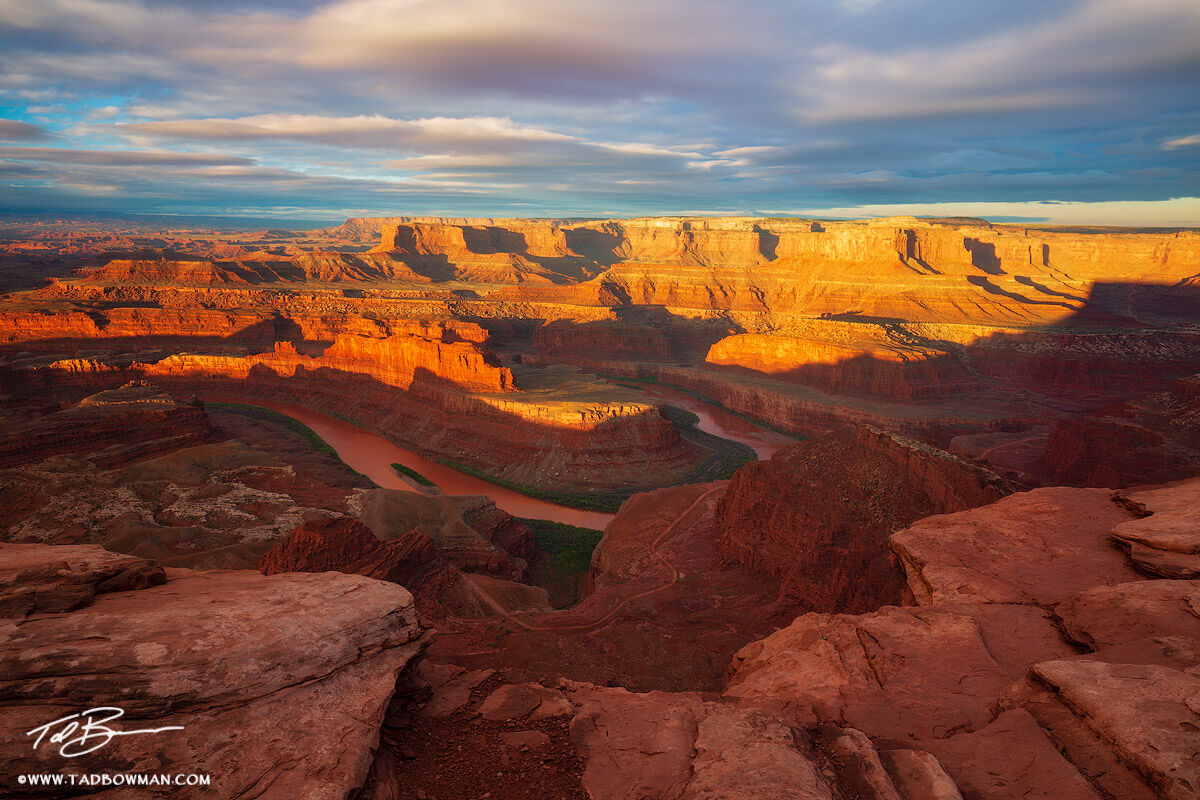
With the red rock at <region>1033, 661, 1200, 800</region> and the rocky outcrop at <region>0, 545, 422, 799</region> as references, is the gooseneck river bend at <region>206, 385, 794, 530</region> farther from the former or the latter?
the red rock at <region>1033, 661, 1200, 800</region>

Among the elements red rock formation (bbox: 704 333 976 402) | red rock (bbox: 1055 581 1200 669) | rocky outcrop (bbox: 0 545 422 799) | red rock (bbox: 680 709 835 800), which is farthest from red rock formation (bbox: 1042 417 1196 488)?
rocky outcrop (bbox: 0 545 422 799)

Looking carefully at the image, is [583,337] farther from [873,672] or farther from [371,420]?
[873,672]

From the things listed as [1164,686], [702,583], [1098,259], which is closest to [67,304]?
[702,583]

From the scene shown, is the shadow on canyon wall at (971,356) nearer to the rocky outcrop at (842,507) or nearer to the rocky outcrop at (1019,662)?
the rocky outcrop at (842,507)

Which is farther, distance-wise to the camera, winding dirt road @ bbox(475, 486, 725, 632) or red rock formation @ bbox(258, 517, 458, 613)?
red rock formation @ bbox(258, 517, 458, 613)
